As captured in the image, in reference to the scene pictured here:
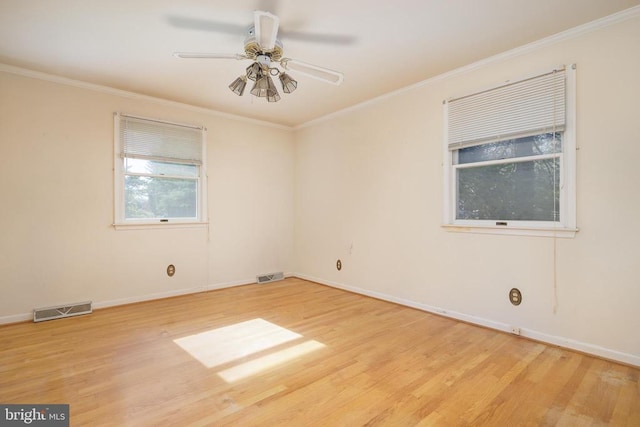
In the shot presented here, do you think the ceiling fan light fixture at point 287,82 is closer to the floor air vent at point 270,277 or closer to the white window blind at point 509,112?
the white window blind at point 509,112

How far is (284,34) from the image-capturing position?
8.66 feet

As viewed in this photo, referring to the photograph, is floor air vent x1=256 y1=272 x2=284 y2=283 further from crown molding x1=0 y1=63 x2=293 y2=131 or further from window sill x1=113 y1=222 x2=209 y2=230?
crown molding x1=0 y1=63 x2=293 y2=131

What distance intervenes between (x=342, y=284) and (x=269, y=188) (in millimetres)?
2008

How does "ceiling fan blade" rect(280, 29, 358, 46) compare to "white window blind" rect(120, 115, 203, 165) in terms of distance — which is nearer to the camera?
"ceiling fan blade" rect(280, 29, 358, 46)

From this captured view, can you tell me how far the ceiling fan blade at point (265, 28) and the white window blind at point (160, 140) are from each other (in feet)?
7.96

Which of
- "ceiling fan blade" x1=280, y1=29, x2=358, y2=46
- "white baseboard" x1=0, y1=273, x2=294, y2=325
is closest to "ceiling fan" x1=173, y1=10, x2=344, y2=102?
"ceiling fan blade" x1=280, y1=29, x2=358, y2=46

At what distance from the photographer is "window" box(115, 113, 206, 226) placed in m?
3.94

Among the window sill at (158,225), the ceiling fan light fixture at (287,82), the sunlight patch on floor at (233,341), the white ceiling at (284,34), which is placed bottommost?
the sunlight patch on floor at (233,341)

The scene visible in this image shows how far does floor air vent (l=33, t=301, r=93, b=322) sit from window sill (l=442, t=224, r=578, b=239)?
418 cm

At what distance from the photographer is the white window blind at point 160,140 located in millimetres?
3958

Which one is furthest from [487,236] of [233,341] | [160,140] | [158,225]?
[160,140]

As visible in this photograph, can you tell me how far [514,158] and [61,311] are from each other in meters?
4.99

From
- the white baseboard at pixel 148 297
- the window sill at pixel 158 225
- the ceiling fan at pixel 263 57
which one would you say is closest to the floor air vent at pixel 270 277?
the white baseboard at pixel 148 297

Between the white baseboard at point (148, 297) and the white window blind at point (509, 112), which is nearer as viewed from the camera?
the white window blind at point (509, 112)
